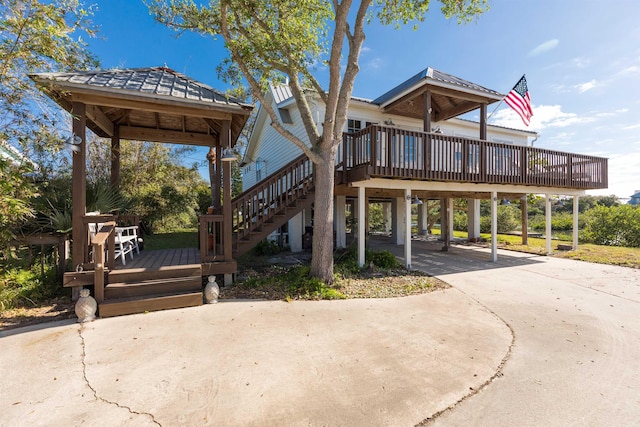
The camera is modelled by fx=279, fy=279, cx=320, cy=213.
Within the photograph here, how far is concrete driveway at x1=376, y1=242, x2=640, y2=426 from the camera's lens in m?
2.38

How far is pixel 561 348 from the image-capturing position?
3.57 metres

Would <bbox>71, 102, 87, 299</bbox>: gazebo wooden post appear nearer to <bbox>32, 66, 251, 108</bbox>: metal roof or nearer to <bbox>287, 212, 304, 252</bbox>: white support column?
<bbox>32, 66, 251, 108</bbox>: metal roof

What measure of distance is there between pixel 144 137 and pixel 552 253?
14.6 meters

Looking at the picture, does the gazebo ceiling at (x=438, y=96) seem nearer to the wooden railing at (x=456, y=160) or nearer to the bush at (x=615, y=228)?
the wooden railing at (x=456, y=160)

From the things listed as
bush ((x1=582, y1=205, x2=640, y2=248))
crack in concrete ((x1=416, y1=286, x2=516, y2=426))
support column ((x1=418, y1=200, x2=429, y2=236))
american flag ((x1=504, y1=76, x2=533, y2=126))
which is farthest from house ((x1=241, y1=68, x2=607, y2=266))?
support column ((x1=418, y1=200, x2=429, y2=236))

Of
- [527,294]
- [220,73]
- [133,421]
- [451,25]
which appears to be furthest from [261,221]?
[451,25]

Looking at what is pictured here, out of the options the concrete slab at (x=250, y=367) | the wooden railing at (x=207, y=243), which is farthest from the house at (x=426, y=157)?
the concrete slab at (x=250, y=367)

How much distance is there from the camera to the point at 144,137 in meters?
7.66

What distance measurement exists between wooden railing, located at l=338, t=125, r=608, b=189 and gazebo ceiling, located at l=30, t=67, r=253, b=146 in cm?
320

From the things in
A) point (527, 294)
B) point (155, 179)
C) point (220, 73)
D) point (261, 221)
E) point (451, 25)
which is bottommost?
point (527, 294)

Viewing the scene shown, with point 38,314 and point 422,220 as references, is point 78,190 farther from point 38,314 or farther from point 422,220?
point 422,220

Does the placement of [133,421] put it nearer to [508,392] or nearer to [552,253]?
[508,392]

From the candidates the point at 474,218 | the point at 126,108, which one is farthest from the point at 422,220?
the point at 126,108

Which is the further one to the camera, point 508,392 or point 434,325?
point 434,325
